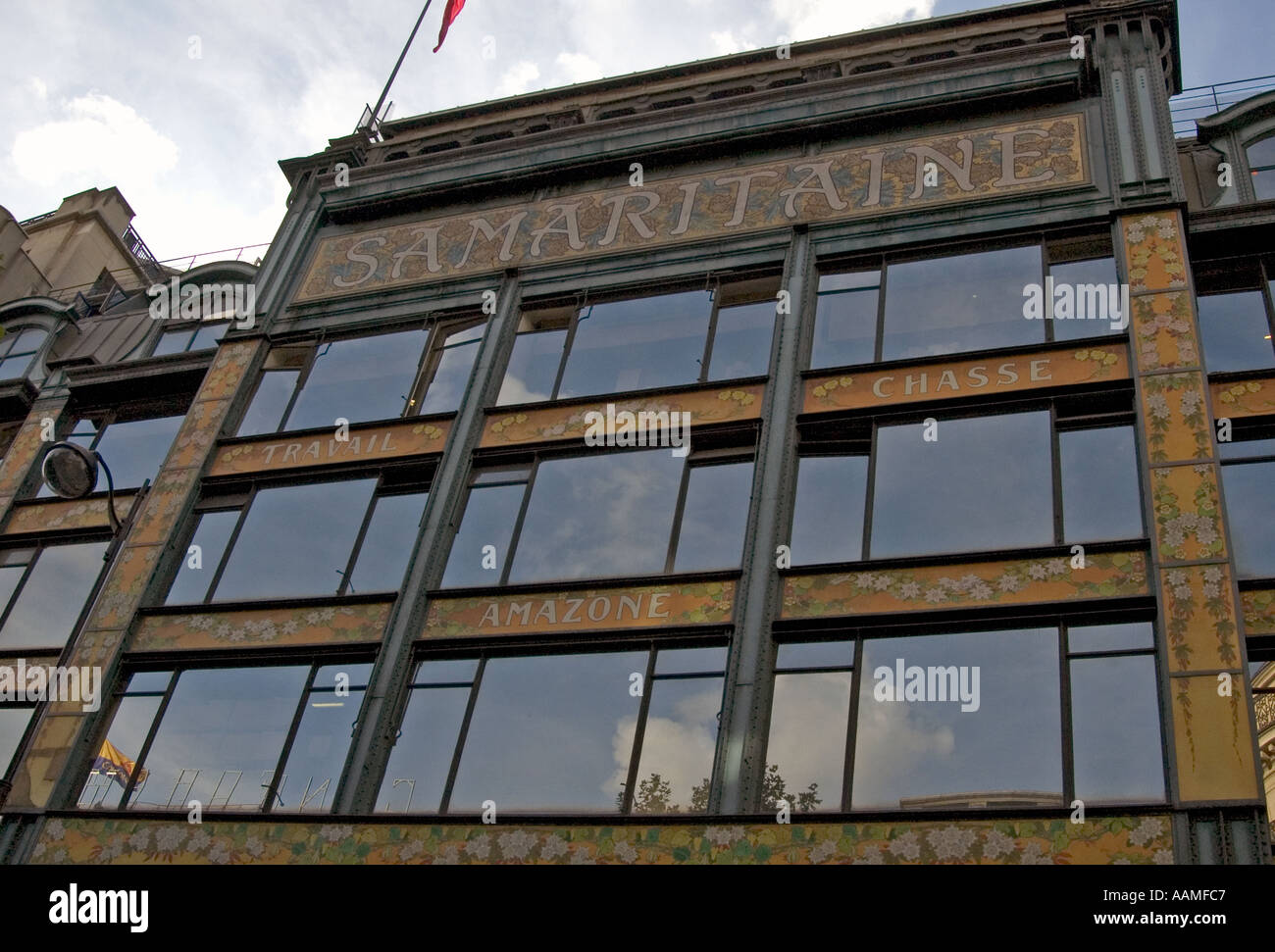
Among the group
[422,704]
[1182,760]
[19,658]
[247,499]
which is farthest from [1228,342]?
[19,658]

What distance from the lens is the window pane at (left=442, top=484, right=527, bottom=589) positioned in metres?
19.2

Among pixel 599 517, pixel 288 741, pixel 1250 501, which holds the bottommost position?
pixel 288 741

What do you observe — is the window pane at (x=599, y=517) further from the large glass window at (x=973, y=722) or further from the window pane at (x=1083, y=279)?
the window pane at (x=1083, y=279)

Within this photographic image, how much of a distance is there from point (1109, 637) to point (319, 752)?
35.5 ft

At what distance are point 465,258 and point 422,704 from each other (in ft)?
33.3

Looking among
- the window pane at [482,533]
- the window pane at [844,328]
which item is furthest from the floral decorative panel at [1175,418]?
the window pane at [482,533]

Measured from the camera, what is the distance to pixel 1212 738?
538 inches

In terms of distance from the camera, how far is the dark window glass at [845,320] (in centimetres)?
2000

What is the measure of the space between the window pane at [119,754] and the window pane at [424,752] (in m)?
4.27

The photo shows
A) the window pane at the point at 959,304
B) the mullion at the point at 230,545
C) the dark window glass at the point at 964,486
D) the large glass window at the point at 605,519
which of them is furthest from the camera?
the mullion at the point at 230,545

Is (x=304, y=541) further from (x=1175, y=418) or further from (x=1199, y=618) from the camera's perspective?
(x=1199, y=618)

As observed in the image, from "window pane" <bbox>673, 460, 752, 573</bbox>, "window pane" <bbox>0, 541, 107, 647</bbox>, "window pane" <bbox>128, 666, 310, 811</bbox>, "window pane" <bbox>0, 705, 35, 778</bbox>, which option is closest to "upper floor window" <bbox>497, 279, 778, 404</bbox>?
"window pane" <bbox>673, 460, 752, 573</bbox>

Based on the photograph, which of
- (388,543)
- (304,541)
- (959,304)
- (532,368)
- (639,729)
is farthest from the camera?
(532,368)

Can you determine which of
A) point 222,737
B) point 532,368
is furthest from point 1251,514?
point 222,737
